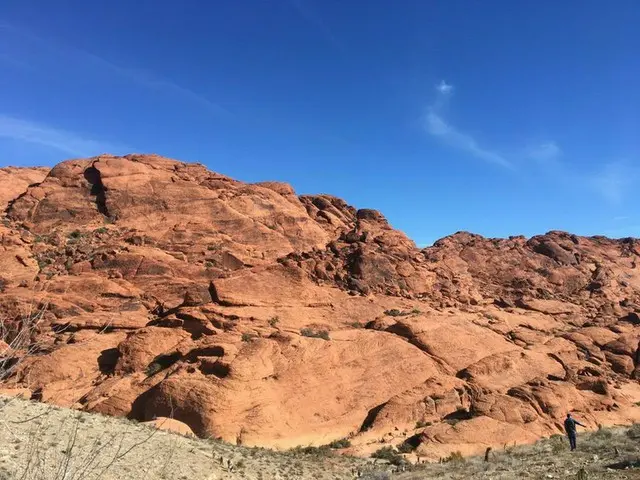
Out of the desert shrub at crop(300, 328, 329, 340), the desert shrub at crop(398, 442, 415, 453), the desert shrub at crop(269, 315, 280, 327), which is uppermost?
the desert shrub at crop(269, 315, 280, 327)

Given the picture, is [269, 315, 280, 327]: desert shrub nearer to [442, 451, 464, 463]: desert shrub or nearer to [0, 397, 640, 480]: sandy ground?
[0, 397, 640, 480]: sandy ground

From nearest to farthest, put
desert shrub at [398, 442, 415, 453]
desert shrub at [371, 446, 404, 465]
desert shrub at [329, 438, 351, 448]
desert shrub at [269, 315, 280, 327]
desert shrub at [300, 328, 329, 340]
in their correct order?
desert shrub at [371, 446, 404, 465], desert shrub at [398, 442, 415, 453], desert shrub at [329, 438, 351, 448], desert shrub at [300, 328, 329, 340], desert shrub at [269, 315, 280, 327]

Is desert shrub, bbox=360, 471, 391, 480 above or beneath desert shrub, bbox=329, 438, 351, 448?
beneath

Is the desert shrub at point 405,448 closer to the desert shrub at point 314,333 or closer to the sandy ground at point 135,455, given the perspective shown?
the sandy ground at point 135,455

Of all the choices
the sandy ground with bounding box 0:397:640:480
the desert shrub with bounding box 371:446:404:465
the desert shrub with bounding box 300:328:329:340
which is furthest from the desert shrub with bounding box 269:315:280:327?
the desert shrub with bounding box 371:446:404:465

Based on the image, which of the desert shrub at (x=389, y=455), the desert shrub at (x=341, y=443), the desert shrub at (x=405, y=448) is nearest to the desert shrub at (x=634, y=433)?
the desert shrub at (x=405, y=448)

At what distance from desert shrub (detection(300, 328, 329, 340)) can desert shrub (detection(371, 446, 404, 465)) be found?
26.3 ft

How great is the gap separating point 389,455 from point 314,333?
9.69m

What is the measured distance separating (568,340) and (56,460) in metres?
33.9

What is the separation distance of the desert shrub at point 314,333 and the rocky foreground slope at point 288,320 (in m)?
0.15

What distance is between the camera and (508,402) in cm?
2512

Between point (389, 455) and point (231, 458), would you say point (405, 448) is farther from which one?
point (231, 458)

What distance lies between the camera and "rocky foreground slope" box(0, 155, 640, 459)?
23.6 m

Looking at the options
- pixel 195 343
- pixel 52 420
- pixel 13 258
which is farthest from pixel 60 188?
pixel 52 420
